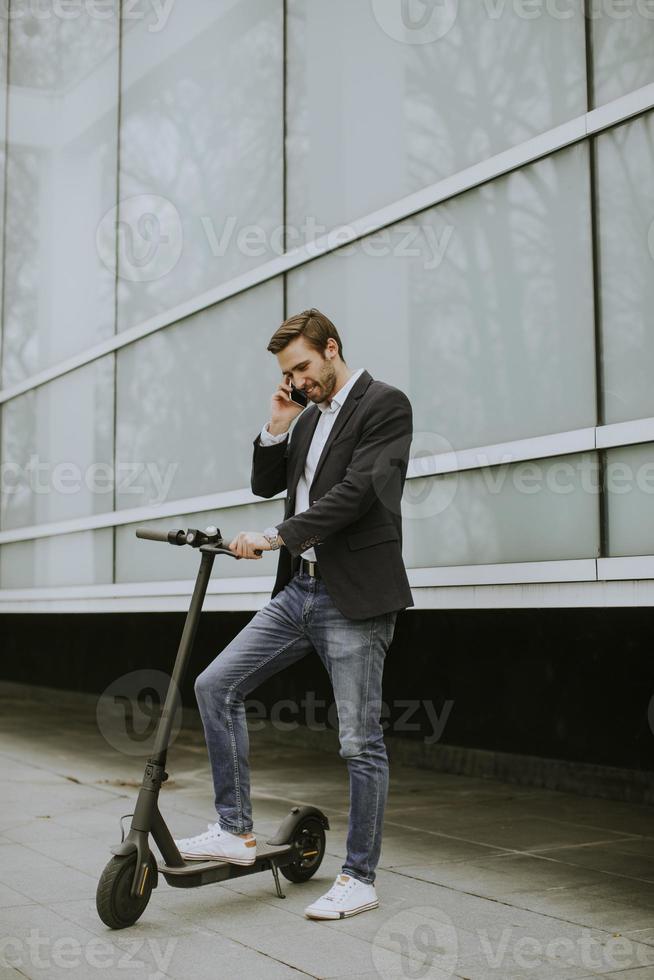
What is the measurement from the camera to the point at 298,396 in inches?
189

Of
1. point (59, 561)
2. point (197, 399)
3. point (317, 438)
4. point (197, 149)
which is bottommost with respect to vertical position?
point (59, 561)

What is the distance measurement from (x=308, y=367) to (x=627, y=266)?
6.08ft

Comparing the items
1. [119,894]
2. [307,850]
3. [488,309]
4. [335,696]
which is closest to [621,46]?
[488,309]

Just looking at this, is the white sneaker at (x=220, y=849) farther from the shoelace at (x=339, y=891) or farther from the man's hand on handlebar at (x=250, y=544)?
the man's hand on handlebar at (x=250, y=544)

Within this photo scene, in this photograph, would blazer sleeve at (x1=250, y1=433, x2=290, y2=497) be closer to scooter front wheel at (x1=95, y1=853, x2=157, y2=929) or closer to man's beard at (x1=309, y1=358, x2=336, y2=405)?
man's beard at (x1=309, y1=358, x2=336, y2=405)

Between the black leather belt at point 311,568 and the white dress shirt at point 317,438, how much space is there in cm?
4

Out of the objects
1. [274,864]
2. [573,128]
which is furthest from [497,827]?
[573,128]

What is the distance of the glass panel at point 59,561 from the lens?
10.6 metres

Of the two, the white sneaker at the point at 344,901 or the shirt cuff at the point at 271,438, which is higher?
the shirt cuff at the point at 271,438

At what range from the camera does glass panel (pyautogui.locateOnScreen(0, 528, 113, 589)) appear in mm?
10555

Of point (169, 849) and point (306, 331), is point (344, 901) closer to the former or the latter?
point (169, 849)

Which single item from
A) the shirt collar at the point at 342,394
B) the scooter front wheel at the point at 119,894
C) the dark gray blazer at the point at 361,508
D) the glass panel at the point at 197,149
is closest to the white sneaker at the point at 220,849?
the scooter front wheel at the point at 119,894

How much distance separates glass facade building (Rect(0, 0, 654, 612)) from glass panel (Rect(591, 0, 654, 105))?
0.01 metres

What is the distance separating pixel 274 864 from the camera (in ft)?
15.5
